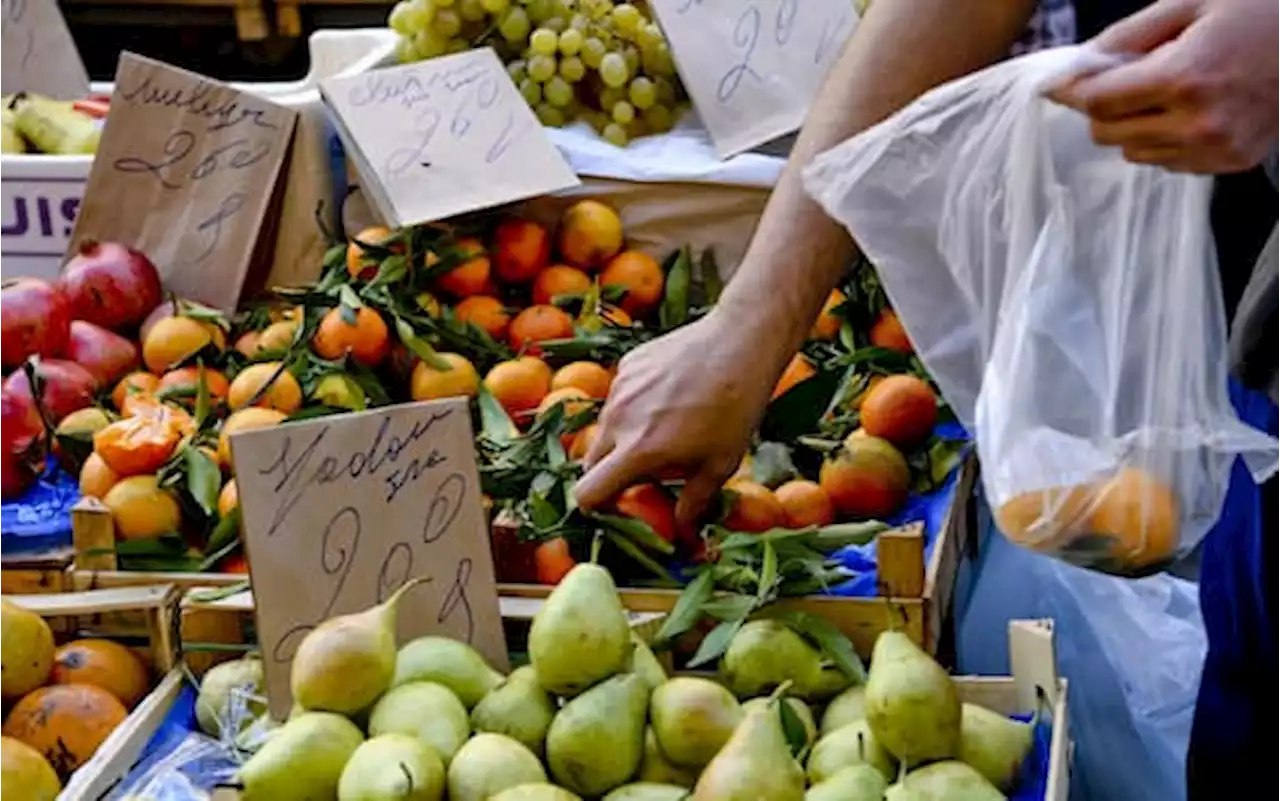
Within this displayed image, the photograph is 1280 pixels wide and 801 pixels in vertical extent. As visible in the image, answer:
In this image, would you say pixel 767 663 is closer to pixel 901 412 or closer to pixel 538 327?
pixel 901 412

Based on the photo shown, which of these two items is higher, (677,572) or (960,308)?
(960,308)

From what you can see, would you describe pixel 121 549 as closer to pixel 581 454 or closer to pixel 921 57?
pixel 581 454

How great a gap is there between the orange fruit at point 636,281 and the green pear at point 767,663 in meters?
0.59

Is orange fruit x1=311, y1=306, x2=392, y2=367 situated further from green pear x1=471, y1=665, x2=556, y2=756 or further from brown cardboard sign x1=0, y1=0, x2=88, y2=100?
brown cardboard sign x1=0, y1=0, x2=88, y2=100

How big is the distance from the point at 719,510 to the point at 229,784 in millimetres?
388

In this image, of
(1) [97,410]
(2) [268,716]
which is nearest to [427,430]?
(2) [268,716]

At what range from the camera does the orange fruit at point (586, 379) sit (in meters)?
1.39

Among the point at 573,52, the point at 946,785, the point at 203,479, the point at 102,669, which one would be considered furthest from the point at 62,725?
the point at 573,52

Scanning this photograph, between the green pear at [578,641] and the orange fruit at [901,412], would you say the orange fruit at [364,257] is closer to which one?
the orange fruit at [901,412]

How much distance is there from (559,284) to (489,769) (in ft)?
2.41

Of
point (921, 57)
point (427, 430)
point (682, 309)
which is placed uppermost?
point (921, 57)

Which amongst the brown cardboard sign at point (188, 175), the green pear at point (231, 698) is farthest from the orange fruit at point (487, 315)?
the green pear at point (231, 698)

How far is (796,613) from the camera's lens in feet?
3.67

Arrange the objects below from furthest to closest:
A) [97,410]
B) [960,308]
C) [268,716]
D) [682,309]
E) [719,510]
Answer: [682,309], [97,410], [719,510], [268,716], [960,308]
